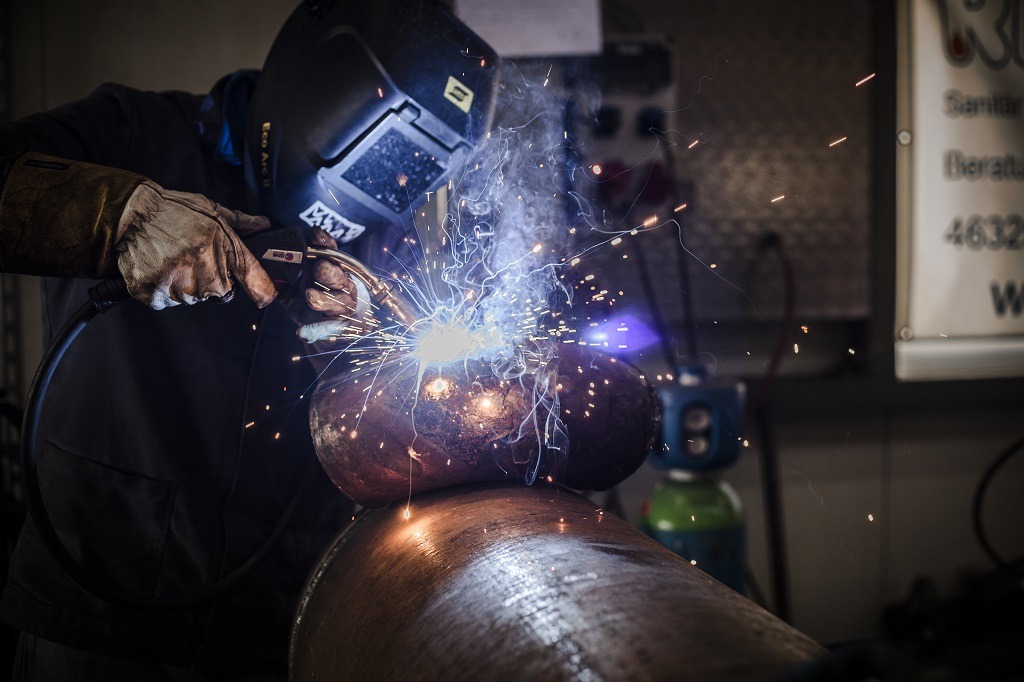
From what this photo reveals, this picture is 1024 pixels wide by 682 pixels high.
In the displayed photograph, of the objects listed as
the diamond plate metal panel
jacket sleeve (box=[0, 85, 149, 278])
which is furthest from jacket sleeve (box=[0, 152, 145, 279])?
the diamond plate metal panel

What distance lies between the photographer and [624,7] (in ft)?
8.31

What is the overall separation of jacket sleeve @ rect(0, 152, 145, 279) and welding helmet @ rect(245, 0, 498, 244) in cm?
30

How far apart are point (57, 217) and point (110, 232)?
6 centimetres

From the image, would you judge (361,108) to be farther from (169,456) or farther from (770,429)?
(770,429)

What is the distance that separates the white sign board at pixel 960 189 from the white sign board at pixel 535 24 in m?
1.33

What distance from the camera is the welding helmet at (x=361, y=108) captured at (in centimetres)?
110

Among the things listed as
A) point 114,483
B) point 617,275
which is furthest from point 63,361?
point 617,275

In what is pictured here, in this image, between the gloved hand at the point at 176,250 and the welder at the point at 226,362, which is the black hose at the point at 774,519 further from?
the gloved hand at the point at 176,250

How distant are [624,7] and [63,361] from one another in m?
2.18

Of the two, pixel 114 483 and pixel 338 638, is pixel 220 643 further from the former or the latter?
pixel 338 638

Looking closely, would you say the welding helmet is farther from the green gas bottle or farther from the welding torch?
the green gas bottle

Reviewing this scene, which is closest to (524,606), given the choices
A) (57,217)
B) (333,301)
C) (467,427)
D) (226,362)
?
(467,427)

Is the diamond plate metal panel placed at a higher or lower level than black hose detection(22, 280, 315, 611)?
higher

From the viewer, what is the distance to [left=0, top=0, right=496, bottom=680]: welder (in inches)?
43.6
